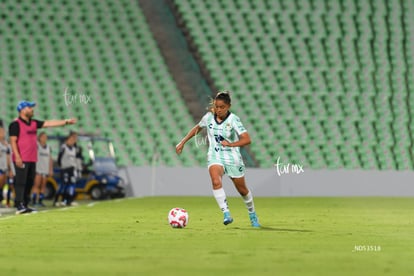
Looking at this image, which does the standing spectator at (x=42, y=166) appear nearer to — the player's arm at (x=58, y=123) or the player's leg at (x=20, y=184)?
the player's leg at (x=20, y=184)

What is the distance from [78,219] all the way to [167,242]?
519cm

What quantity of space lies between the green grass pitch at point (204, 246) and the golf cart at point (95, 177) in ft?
36.0

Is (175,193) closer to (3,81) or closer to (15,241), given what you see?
(3,81)

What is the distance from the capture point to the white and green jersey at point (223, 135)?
517 inches

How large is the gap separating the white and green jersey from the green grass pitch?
96cm

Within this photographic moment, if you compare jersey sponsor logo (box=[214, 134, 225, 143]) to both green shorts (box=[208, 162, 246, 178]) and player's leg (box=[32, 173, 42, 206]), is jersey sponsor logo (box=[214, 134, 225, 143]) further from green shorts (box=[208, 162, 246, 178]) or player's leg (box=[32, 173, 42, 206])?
player's leg (box=[32, 173, 42, 206])

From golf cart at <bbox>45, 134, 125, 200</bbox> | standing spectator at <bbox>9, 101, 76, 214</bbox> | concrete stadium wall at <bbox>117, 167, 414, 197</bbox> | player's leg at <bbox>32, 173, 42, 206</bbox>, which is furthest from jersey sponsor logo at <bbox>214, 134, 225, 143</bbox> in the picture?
concrete stadium wall at <bbox>117, 167, 414, 197</bbox>

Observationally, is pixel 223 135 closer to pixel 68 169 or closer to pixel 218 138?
pixel 218 138

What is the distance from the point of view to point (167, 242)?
10656 mm

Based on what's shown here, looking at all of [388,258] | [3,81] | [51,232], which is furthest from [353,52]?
[388,258]

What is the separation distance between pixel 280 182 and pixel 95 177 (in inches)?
245

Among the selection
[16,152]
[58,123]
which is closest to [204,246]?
[58,123]

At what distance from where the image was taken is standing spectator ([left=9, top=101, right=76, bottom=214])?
17.7 meters

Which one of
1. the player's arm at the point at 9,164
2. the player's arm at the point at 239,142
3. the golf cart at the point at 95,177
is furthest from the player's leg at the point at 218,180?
the golf cart at the point at 95,177
